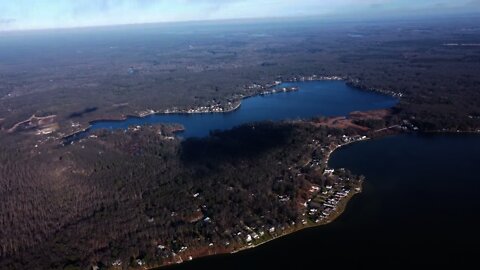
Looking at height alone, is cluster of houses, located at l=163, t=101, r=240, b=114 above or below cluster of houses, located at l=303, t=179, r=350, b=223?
below

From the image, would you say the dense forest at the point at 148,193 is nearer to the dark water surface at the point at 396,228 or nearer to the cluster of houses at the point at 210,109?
the dark water surface at the point at 396,228

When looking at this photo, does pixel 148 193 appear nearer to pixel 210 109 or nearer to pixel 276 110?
pixel 276 110

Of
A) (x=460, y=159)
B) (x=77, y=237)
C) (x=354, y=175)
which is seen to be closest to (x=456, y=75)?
(x=460, y=159)

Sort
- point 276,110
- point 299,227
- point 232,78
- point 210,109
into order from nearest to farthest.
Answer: point 299,227
point 276,110
point 210,109
point 232,78

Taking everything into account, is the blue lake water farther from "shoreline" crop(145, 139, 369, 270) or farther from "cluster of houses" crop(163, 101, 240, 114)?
"shoreline" crop(145, 139, 369, 270)

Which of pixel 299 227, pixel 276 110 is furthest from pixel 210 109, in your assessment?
pixel 299 227

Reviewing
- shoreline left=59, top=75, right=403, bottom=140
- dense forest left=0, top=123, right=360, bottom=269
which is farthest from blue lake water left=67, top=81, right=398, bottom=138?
dense forest left=0, top=123, right=360, bottom=269
